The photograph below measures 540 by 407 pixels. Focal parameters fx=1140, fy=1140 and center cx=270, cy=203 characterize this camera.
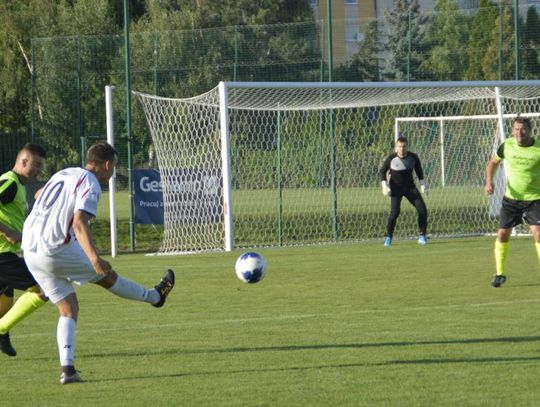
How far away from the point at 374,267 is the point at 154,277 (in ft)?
10.8

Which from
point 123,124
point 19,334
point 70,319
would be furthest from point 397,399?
point 123,124

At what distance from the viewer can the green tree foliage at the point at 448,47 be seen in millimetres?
29172

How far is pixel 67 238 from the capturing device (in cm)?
839

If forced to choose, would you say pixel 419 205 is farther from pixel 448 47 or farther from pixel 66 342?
pixel 66 342

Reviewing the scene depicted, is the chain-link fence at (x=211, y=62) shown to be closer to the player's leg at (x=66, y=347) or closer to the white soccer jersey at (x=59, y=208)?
the white soccer jersey at (x=59, y=208)

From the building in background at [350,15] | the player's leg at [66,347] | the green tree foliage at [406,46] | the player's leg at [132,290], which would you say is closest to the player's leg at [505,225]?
the player's leg at [132,290]

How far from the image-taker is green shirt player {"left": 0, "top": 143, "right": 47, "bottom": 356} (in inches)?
373

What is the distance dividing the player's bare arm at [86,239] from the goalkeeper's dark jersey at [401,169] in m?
12.8

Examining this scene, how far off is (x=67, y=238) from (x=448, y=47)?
23.0 metres

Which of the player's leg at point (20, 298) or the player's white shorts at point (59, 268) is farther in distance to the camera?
the player's leg at point (20, 298)

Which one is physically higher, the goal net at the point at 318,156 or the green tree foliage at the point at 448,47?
the green tree foliage at the point at 448,47

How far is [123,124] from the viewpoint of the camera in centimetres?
3142

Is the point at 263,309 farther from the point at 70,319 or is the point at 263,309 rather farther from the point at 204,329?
the point at 70,319

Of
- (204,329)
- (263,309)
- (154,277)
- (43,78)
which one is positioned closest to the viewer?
(204,329)
